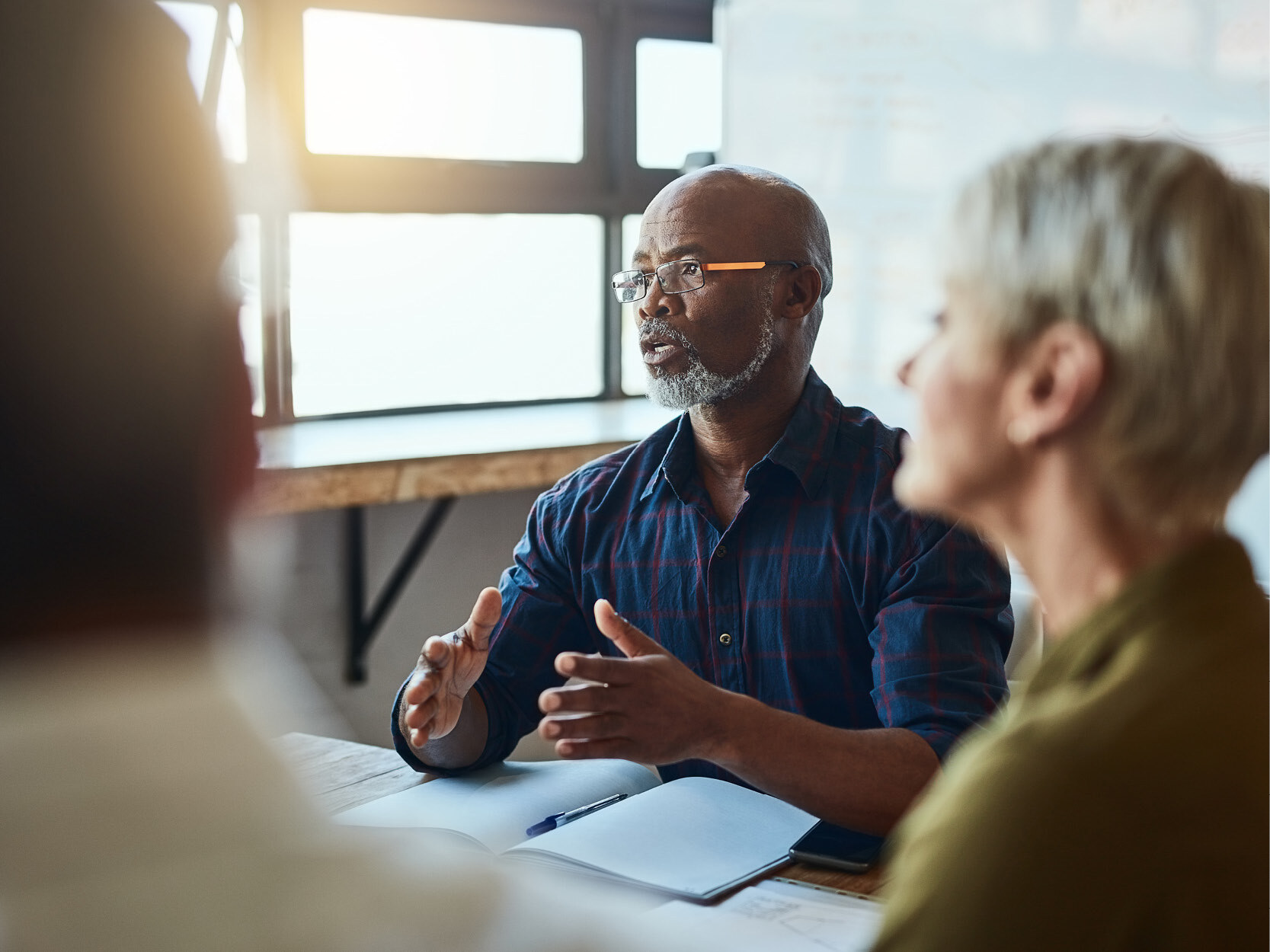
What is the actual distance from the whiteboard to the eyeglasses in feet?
1.41

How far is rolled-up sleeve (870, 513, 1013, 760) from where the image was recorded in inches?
55.7

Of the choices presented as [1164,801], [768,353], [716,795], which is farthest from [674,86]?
[1164,801]

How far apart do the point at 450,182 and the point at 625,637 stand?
225cm

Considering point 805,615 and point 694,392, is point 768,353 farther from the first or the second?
point 805,615

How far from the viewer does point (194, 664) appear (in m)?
0.34

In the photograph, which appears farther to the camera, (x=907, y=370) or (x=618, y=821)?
(x=618, y=821)

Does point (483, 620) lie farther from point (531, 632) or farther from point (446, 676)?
point (531, 632)

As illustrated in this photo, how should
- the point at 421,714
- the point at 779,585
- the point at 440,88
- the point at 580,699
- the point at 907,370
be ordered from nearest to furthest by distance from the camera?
the point at 907,370
the point at 580,699
the point at 421,714
the point at 779,585
the point at 440,88

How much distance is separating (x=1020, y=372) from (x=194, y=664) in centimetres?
56

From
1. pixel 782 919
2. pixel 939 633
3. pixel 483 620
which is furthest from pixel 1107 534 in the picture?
pixel 483 620

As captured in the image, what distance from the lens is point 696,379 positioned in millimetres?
1833

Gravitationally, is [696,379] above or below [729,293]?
below

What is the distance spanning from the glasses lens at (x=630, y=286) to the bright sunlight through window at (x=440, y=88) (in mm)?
1463

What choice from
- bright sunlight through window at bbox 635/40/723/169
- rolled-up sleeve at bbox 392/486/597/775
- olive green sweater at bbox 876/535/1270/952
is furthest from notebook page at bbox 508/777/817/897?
bright sunlight through window at bbox 635/40/723/169
